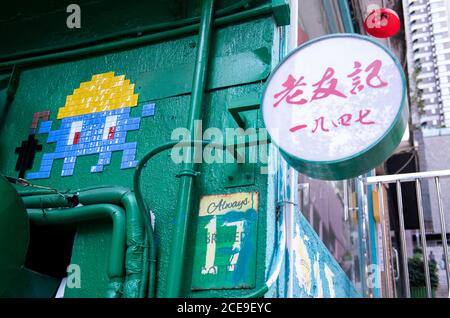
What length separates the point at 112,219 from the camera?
415cm

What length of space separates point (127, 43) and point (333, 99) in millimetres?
2773

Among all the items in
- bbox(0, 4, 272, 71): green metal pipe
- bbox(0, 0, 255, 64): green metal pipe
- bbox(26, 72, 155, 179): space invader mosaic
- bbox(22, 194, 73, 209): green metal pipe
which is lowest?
bbox(22, 194, 73, 209): green metal pipe

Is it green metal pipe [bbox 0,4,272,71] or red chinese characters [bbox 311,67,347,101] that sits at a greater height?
green metal pipe [bbox 0,4,272,71]

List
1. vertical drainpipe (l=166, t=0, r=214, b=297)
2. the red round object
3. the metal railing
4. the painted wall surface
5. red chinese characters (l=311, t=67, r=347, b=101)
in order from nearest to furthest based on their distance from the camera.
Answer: red chinese characters (l=311, t=67, r=347, b=101) < vertical drainpipe (l=166, t=0, r=214, b=297) < the painted wall surface < the metal railing < the red round object

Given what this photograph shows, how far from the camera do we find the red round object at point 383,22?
614cm

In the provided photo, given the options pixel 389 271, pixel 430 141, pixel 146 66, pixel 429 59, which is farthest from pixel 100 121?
pixel 430 141

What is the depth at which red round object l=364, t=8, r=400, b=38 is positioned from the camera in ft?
20.1

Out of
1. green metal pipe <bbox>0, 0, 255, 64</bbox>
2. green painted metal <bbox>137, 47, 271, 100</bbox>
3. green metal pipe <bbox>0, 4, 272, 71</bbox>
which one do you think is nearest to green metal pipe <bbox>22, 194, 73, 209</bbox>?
green painted metal <bbox>137, 47, 271, 100</bbox>

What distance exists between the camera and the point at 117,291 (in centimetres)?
384

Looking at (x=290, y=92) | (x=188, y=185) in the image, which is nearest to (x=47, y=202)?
(x=188, y=185)

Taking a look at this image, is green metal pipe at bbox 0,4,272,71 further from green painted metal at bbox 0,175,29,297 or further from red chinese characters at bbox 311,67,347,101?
green painted metal at bbox 0,175,29,297

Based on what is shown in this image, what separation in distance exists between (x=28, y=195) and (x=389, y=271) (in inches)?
211

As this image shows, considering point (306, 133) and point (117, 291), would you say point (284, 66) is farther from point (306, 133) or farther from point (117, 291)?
point (117, 291)

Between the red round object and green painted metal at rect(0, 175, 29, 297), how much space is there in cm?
472
